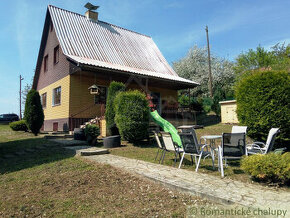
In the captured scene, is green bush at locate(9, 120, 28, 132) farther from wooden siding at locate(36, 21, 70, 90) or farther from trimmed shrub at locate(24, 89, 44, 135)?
wooden siding at locate(36, 21, 70, 90)

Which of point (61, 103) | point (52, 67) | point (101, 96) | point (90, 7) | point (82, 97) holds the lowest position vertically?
point (61, 103)

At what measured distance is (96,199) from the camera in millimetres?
3260

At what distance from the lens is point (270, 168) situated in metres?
3.54

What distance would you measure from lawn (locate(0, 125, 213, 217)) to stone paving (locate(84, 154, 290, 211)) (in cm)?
16

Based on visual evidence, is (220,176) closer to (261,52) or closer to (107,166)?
(107,166)

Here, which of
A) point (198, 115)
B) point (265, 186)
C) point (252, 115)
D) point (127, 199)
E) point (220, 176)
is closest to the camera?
point (127, 199)

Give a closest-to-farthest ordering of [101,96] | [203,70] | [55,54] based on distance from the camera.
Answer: [101,96], [55,54], [203,70]

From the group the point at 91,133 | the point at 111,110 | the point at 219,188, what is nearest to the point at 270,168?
the point at 219,188

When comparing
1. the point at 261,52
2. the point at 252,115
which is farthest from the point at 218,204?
the point at 261,52

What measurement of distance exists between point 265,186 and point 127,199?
2.38 metres

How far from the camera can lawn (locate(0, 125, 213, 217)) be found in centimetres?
288

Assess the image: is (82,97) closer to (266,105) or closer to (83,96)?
(83,96)

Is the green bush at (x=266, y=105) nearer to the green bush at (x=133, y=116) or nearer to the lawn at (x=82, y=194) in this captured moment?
the green bush at (x=133, y=116)

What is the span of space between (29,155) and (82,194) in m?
4.50
